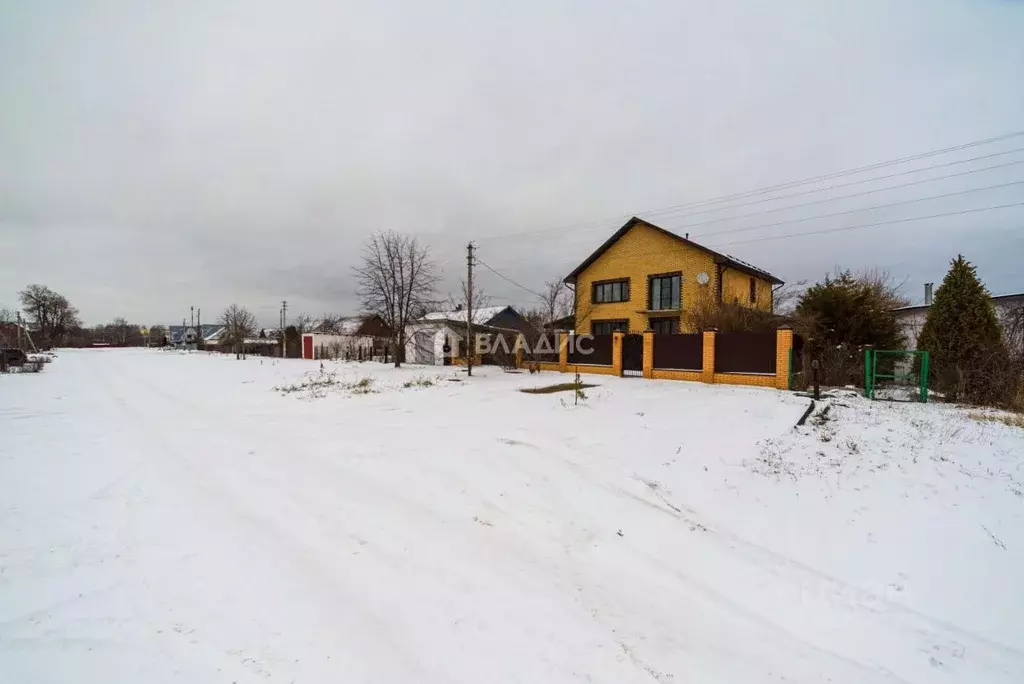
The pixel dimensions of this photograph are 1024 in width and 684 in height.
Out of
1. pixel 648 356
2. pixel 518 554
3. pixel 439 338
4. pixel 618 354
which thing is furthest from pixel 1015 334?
pixel 439 338

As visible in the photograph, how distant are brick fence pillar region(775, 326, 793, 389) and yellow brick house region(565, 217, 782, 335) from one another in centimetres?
686

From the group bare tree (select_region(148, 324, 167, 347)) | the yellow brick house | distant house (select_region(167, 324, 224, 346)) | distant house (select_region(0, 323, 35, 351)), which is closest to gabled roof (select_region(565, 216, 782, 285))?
the yellow brick house

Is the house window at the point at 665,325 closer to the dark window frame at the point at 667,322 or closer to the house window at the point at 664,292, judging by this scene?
the dark window frame at the point at 667,322

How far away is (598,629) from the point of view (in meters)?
3.20

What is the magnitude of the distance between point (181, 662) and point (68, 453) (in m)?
6.36

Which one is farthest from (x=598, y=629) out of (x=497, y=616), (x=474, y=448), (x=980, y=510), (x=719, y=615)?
(x=980, y=510)

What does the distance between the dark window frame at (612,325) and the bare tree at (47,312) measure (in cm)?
7412

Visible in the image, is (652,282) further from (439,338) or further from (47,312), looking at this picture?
(47,312)

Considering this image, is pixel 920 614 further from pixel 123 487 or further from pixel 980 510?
pixel 123 487

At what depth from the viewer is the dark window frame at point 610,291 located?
24.4m

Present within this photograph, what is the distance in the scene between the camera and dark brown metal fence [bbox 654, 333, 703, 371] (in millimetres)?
15336

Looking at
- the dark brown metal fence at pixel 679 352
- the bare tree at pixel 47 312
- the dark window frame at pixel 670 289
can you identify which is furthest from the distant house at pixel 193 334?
the dark brown metal fence at pixel 679 352

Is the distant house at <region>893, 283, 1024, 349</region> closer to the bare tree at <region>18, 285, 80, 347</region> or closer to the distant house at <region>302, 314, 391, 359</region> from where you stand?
the distant house at <region>302, 314, 391, 359</region>

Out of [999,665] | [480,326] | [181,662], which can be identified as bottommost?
[999,665]
